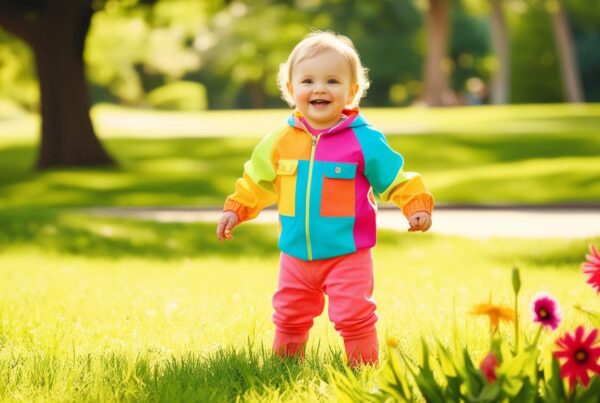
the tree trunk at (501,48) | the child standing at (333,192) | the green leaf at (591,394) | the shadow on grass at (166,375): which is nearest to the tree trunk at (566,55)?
the tree trunk at (501,48)

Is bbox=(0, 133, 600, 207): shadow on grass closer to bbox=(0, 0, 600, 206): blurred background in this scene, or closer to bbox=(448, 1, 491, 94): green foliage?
bbox=(0, 0, 600, 206): blurred background

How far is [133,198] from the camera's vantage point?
1686 centimetres

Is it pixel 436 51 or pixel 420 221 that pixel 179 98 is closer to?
pixel 436 51

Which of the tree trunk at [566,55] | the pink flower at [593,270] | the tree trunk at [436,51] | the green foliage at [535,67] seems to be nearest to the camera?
the pink flower at [593,270]

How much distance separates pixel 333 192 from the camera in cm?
423

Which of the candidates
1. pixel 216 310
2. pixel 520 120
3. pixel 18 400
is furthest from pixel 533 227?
pixel 520 120

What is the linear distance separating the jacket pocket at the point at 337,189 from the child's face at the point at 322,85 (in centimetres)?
22

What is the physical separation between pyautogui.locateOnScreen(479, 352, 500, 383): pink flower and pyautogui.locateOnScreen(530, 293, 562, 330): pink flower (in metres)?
0.16

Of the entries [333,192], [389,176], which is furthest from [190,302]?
[389,176]

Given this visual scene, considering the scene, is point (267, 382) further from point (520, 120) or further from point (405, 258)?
point (520, 120)

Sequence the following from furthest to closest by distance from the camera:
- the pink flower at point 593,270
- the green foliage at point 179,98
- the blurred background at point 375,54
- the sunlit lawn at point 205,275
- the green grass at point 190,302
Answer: the green foliage at point 179,98, the blurred background at point 375,54, the sunlit lawn at point 205,275, the green grass at point 190,302, the pink flower at point 593,270

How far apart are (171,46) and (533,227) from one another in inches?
1781

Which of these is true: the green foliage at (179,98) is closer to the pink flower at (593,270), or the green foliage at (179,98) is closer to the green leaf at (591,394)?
the pink flower at (593,270)

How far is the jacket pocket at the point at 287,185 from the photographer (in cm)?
427
